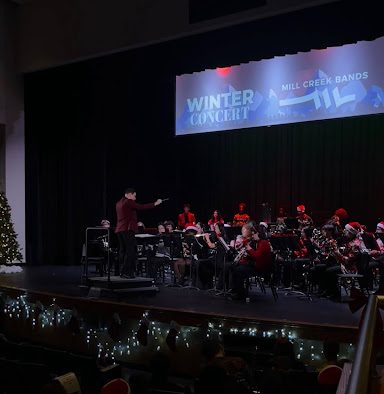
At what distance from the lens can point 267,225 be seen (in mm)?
9008

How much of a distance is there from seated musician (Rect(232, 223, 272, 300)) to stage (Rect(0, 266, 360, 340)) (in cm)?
27

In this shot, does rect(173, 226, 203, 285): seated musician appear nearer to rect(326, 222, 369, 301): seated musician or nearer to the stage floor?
the stage floor

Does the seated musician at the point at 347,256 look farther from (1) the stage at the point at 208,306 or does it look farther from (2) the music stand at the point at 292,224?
(2) the music stand at the point at 292,224

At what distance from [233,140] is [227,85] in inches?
105

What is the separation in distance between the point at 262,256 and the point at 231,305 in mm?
861

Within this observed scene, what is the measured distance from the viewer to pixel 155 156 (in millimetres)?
12953

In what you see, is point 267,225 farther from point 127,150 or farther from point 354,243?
point 127,150

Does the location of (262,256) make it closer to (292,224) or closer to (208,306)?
(208,306)

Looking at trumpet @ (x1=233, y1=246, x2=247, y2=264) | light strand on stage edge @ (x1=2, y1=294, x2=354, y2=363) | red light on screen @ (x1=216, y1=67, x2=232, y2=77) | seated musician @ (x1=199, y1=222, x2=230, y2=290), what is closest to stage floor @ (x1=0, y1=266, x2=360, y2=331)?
light strand on stage edge @ (x1=2, y1=294, x2=354, y2=363)

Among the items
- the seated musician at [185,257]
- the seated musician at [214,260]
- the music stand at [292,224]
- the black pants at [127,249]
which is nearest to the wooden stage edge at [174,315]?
the black pants at [127,249]

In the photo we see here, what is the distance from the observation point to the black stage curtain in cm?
1096

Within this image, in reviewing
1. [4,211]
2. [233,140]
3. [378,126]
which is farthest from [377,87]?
[4,211]

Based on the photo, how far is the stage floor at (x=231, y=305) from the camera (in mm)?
5449

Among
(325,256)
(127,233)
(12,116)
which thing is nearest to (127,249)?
(127,233)
